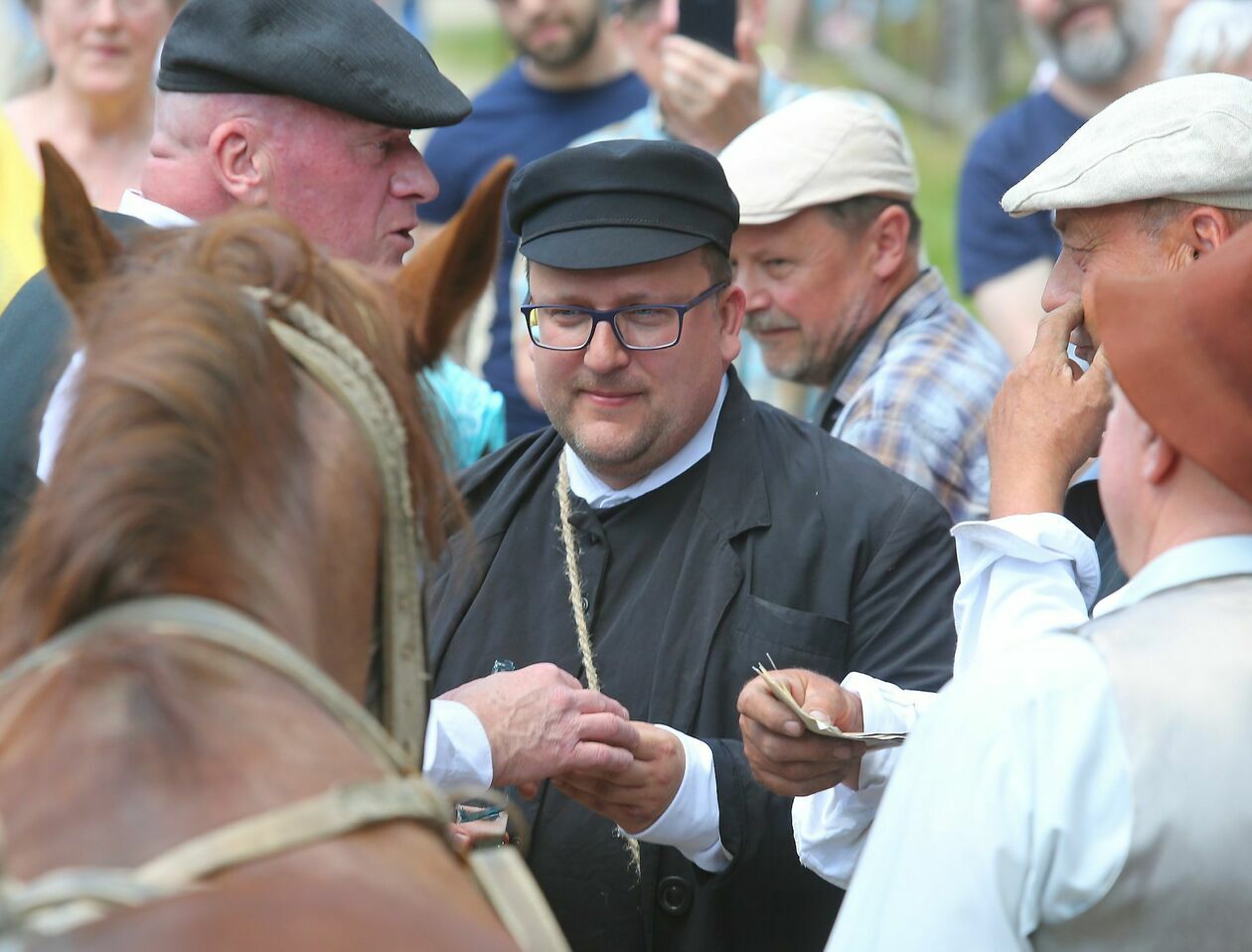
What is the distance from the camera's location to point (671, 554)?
336 cm

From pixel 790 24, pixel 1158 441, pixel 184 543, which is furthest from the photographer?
pixel 790 24

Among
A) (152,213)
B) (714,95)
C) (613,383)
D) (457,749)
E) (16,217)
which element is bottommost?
(457,749)

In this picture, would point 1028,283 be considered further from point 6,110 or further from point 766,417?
point 6,110

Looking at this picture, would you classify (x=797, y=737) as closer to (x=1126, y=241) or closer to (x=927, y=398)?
(x=1126, y=241)

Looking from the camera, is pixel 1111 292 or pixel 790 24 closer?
pixel 1111 292

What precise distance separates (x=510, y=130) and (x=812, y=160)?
1854 mm

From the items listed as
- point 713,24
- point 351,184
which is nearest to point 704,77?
point 713,24

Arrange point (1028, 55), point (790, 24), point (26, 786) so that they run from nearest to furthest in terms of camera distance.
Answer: point (26, 786)
point (790, 24)
point (1028, 55)

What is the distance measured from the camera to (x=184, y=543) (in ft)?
5.29

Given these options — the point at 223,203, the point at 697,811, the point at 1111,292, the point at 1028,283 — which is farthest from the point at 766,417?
the point at 1028,283

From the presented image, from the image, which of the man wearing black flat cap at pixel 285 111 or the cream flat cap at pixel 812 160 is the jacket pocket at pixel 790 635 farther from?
the cream flat cap at pixel 812 160

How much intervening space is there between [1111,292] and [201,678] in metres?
1.20

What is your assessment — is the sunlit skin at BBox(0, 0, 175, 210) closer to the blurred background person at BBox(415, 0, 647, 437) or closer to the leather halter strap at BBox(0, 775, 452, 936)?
the blurred background person at BBox(415, 0, 647, 437)

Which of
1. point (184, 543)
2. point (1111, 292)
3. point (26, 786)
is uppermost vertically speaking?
point (1111, 292)
